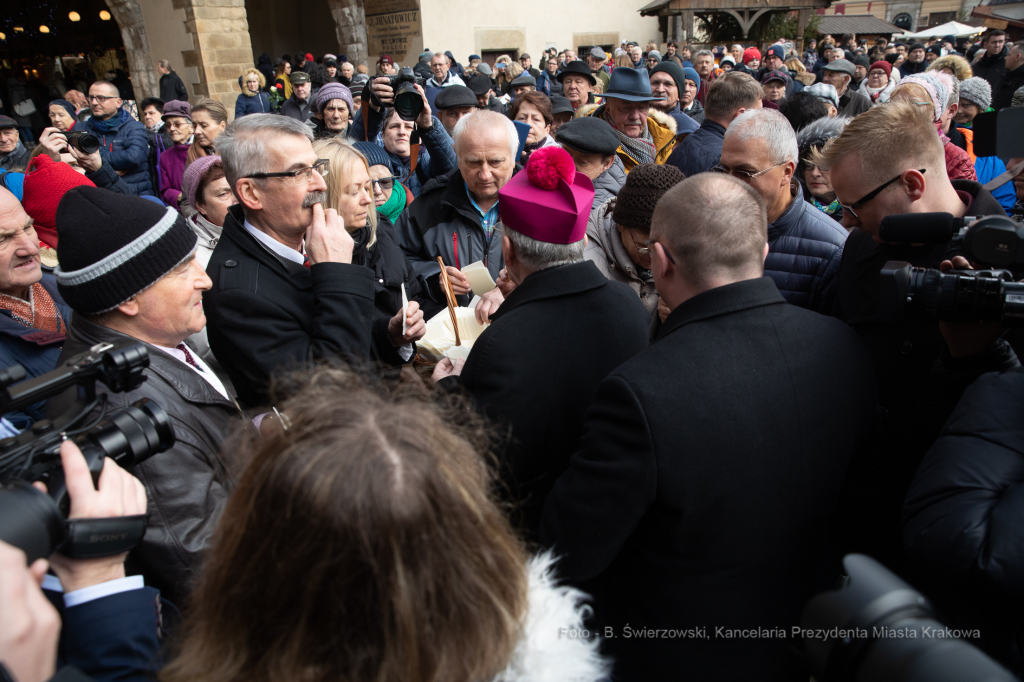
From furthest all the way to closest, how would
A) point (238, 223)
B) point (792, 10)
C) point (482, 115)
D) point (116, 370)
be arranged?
point (792, 10)
point (482, 115)
point (238, 223)
point (116, 370)

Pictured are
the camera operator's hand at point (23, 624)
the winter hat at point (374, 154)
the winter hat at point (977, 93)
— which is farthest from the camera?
the winter hat at point (977, 93)

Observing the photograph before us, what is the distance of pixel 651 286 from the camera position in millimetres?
2607

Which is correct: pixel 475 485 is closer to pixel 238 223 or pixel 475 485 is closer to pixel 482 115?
pixel 238 223

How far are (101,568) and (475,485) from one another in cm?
73

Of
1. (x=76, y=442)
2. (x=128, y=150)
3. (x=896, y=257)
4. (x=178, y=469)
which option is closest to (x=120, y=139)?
(x=128, y=150)

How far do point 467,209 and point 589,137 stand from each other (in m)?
0.87

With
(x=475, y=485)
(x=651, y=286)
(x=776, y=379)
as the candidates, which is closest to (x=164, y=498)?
(x=475, y=485)

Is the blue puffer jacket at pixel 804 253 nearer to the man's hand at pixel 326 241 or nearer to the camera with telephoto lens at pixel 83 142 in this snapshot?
the man's hand at pixel 326 241

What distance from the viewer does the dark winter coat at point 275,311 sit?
1.94 meters

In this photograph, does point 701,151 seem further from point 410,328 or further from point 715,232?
point 715,232

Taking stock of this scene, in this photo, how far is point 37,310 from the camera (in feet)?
7.92

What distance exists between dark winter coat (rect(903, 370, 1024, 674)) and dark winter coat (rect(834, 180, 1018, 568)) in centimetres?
46

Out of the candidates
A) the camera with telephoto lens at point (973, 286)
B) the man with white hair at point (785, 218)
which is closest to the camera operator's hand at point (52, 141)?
the man with white hair at point (785, 218)

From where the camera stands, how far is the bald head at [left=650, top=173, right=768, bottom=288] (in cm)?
145
